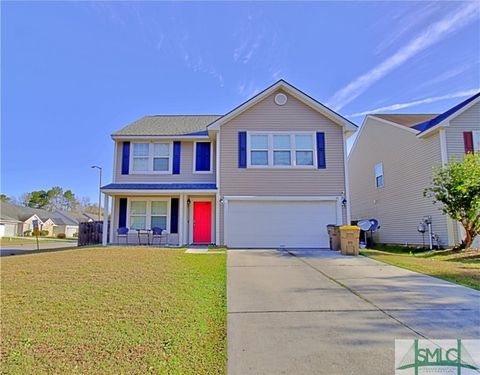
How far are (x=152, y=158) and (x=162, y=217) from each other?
293cm

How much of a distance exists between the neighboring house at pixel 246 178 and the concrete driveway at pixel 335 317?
19.4ft

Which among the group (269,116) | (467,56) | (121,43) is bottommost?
(269,116)

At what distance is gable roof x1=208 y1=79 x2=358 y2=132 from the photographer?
1416 centimetres

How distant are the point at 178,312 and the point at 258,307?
1.27 metres

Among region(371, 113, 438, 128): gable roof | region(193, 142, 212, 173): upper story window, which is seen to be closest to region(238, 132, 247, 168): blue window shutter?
region(193, 142, 212, 173): upper story window

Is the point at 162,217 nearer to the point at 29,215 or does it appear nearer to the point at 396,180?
the point at 396,180

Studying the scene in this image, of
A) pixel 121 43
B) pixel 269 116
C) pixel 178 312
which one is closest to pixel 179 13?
pixel 121 43

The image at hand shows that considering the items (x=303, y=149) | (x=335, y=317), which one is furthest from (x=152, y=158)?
(x=335, y=317)

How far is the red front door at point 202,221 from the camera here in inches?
592

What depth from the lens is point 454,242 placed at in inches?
507

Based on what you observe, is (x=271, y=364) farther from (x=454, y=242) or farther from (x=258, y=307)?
(x=454, y=242)

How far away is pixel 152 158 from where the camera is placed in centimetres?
1555

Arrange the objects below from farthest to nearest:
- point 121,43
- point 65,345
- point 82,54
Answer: point 82,54 → point 121,43 → point 65,345

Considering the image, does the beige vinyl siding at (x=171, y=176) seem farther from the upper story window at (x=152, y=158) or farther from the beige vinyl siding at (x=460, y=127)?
the beige vinyl siding at (x=460, y=127)
